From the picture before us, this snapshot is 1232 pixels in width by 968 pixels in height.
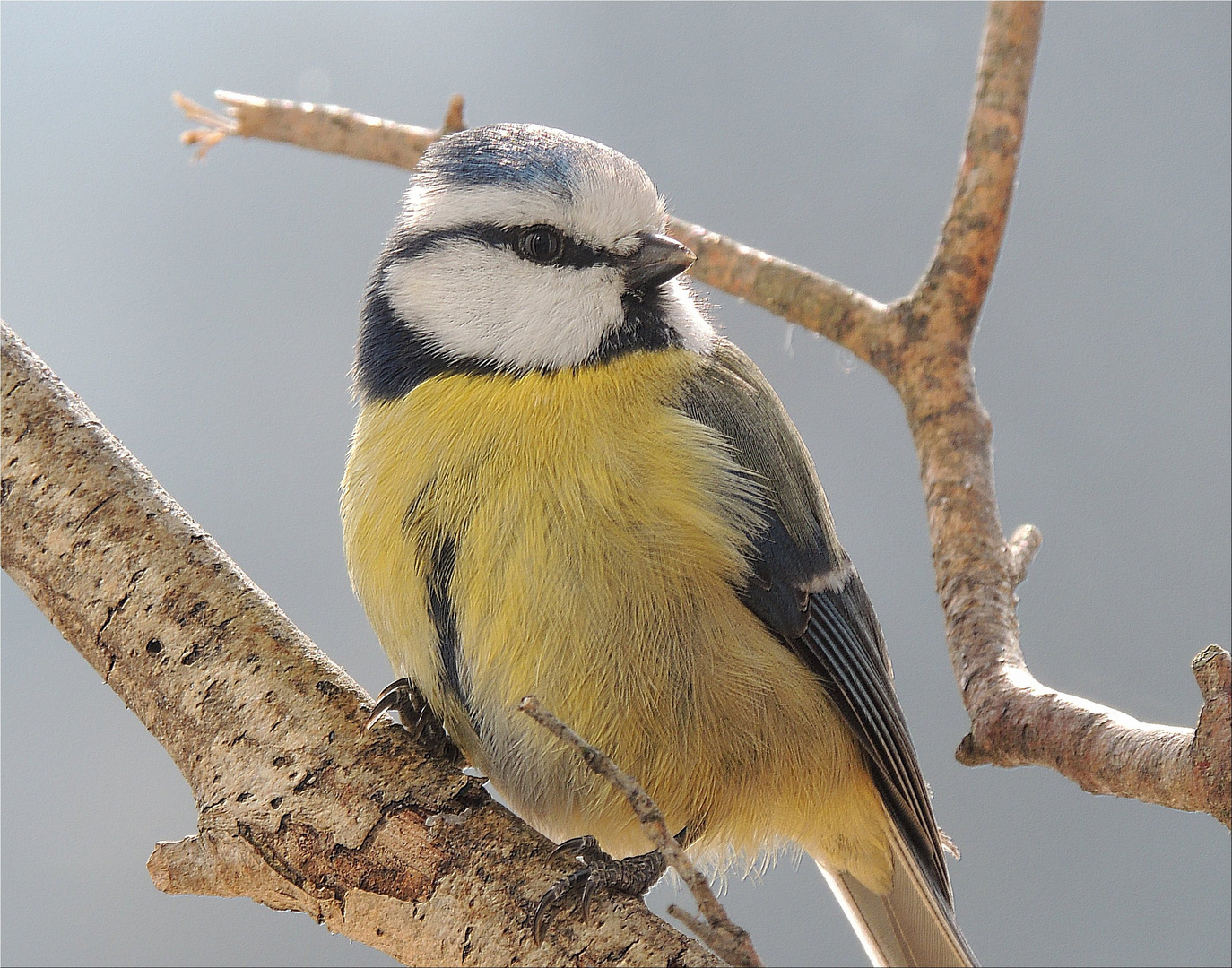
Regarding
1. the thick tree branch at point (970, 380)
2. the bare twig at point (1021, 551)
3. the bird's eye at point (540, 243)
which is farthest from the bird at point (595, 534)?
the bare twig at point (1021, 551)

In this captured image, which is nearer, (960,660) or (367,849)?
(367,849)

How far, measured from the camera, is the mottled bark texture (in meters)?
0.70

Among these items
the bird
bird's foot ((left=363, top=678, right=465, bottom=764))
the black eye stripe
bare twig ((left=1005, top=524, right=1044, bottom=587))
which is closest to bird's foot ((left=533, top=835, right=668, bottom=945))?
the bird

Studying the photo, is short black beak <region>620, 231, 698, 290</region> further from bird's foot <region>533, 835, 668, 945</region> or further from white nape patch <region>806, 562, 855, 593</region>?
bird's foot <region>533, 835, 668, 945</region>

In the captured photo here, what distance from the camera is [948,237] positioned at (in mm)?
1495

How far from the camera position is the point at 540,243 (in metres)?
0.96

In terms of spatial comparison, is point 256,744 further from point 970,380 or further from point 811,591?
point 970,380

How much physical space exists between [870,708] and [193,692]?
1.96ft

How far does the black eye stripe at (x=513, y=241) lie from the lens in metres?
0.95

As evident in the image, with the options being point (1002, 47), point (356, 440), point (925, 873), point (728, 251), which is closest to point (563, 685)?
point (356, 440)

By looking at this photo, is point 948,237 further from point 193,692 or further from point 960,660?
point 193,692

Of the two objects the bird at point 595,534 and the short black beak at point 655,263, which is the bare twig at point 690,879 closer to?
the bird at point 595,534

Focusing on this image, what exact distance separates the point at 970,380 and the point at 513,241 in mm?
737

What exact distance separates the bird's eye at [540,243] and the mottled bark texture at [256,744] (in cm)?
38
